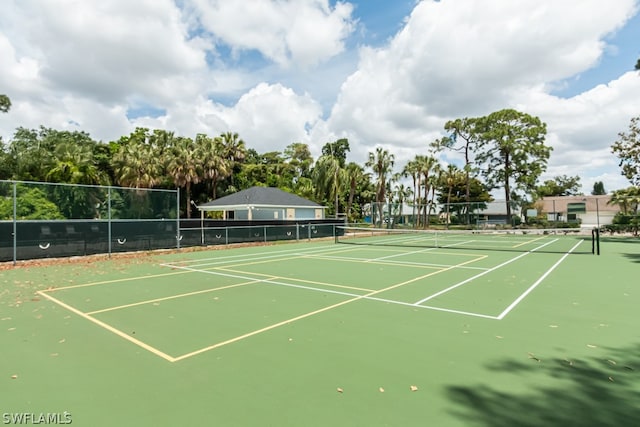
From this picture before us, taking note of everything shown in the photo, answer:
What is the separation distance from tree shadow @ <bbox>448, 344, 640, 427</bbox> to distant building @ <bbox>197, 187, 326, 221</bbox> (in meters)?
30.3

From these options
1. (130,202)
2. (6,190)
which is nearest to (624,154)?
(130,202)

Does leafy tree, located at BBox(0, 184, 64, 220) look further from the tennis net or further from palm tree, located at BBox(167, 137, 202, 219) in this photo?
palm tree, located at BBox(167, 137, 202, 219)

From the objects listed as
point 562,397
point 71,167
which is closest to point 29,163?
point 71,167

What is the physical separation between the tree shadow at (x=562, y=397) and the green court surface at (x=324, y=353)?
0.06ft

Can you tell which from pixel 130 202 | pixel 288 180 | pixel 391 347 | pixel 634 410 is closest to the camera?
pixel 634 410

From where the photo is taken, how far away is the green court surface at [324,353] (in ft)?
11.2

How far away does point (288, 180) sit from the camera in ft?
180

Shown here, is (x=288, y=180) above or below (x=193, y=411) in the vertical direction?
above

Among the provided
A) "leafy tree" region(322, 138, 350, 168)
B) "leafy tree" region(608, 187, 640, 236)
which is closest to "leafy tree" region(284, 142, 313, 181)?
"leafy tree" region(322, 138, 350, 168)

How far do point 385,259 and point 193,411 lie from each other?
41.4 feet

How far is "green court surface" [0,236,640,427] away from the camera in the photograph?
341cm

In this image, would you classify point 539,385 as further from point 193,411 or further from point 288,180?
point 288,180

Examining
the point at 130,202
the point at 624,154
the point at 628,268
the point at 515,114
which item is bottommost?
the point at 628,268

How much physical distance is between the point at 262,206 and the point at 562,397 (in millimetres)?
30904
